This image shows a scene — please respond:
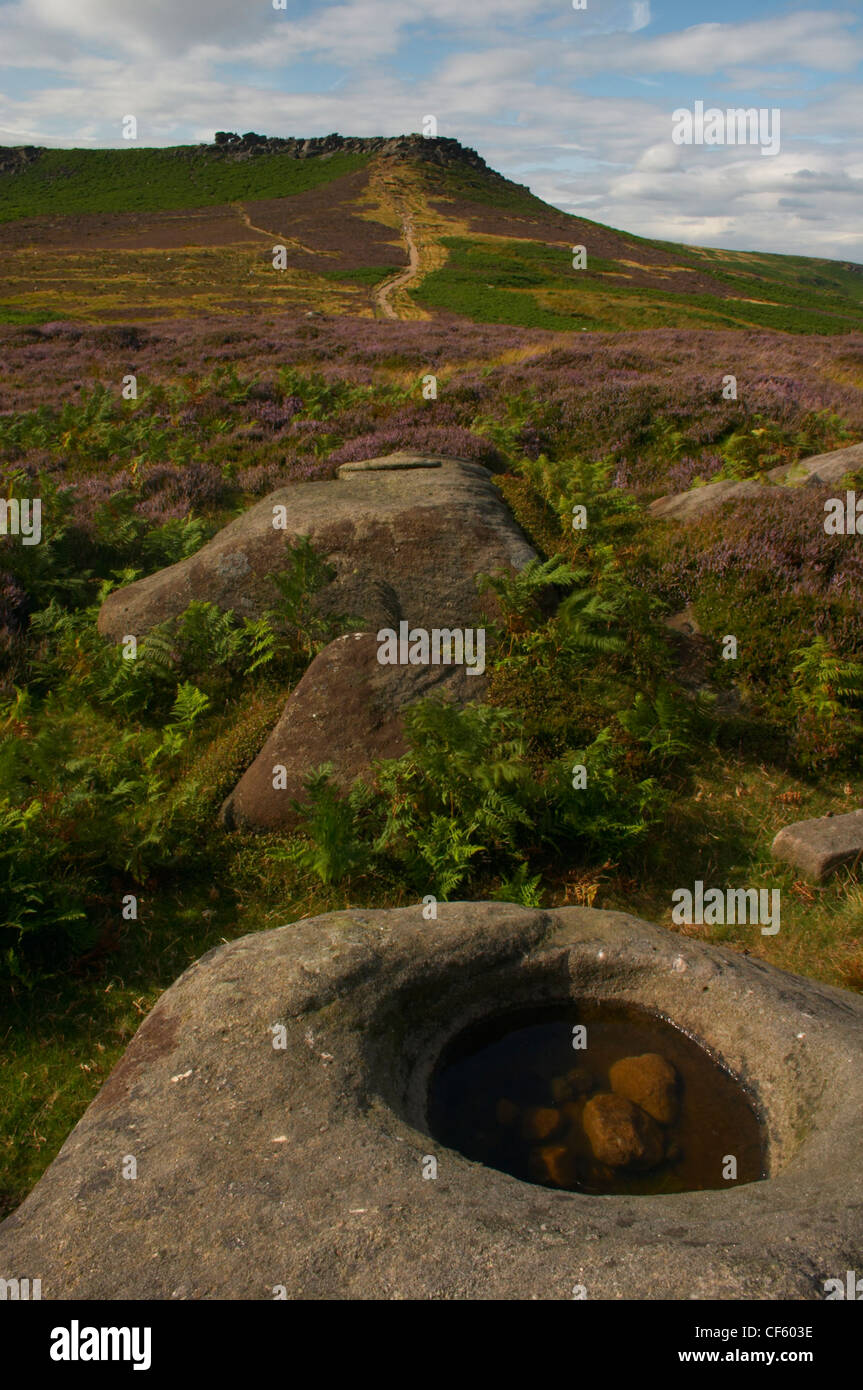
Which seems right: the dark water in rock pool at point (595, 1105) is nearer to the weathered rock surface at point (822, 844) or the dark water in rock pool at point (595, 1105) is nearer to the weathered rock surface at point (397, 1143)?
the weathered rock surface at point (397, 1143)

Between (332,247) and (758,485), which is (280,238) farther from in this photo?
(758,485)

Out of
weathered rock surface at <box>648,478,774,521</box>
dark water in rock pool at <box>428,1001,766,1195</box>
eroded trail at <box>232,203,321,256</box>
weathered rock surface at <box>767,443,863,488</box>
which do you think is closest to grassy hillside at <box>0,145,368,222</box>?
eroded trail at <box>232,203,321,256</box>

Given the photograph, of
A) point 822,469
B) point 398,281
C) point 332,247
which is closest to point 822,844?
point 822,469

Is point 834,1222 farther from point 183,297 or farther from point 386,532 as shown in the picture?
point 183,297

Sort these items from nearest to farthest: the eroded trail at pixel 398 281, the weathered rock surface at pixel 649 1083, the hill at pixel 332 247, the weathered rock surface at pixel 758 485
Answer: the weathered rock surface at pixel 649 1083, the weathered rock surface at pixel 758 485, the eroded trail at pixel 398 281, the hill at pixel 332 247

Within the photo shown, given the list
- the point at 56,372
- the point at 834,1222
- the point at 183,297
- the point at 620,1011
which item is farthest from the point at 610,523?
the point at 183,297

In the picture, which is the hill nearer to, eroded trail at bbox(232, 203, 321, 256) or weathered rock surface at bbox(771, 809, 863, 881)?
eroded trail at bbox(232, 203, 321, 256)

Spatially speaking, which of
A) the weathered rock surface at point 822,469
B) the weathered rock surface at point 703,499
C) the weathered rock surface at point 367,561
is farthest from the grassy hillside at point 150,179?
the weathered rock surface at point 822,469
